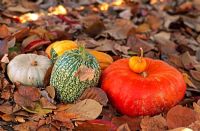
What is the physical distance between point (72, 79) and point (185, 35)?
1772 millimetres

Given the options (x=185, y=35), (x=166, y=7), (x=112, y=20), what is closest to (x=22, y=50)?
(x=112, y=20)

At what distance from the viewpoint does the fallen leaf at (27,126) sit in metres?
2.43

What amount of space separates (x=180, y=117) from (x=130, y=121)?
0.28 m

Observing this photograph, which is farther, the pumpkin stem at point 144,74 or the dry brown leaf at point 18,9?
the dry brown leaf at point 18,9

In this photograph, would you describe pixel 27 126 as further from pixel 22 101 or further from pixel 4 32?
pixel 4 32

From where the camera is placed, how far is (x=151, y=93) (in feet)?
8.40

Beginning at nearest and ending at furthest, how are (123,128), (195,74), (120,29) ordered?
1. (123,128)
2. (195,74)
3. (120,29)

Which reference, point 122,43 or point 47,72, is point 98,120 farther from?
point 122,43

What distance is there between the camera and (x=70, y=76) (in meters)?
2.57

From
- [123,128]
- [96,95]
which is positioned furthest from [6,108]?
[123,128]

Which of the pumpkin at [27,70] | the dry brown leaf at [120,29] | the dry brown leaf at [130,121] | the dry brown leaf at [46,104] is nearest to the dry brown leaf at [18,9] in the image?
the dry brown leaf at [120,29]

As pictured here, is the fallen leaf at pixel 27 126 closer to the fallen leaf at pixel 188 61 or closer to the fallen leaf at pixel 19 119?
the fallen leaf at pixel 19 119

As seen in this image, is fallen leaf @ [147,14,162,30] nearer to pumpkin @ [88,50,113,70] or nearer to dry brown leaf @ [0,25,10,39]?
pumpkin @ [88,50,113,70]

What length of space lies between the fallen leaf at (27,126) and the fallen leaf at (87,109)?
8.2 inches
